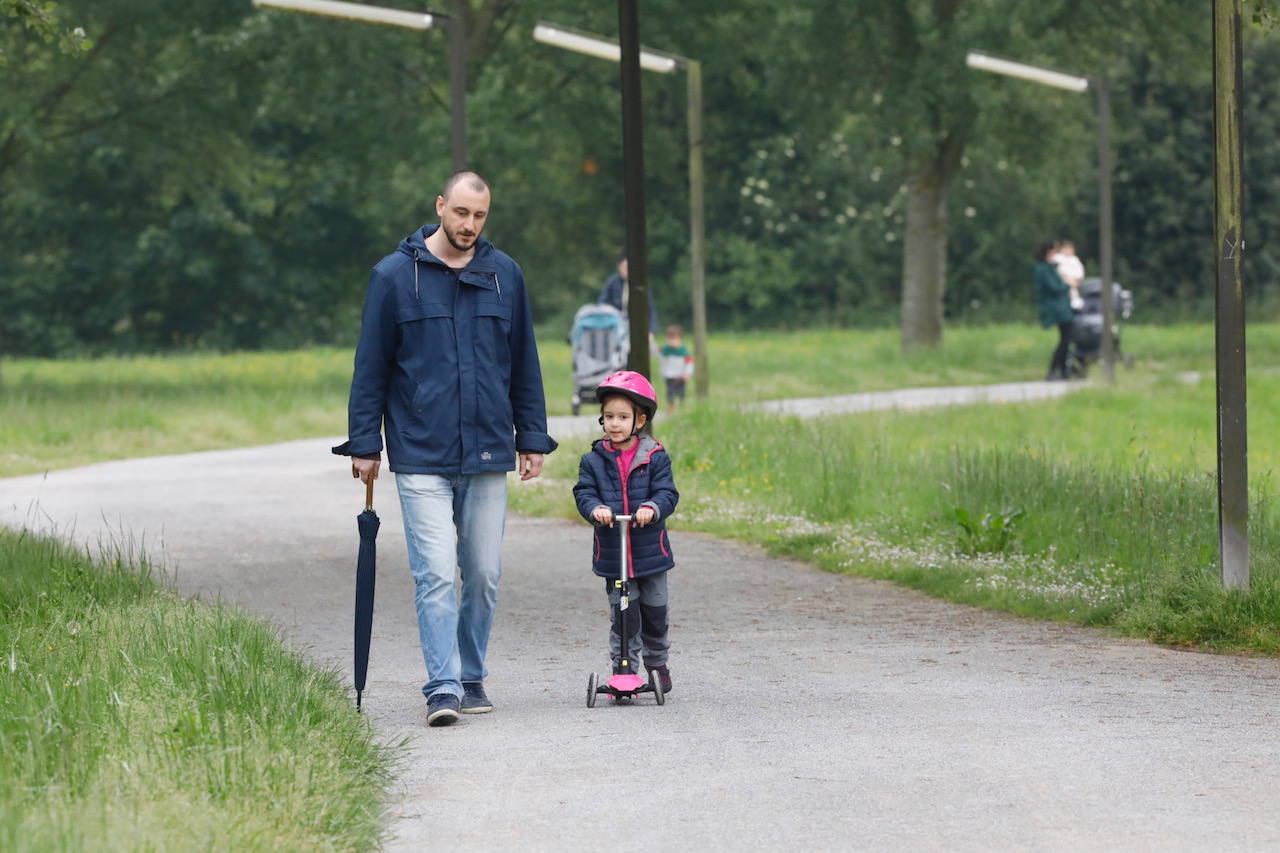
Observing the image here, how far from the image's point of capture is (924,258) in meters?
37.1

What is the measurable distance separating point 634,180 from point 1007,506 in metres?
3.65

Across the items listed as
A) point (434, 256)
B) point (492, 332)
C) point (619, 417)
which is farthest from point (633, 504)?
point (434, 256)

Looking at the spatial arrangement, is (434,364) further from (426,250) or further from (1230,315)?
(1230,315)

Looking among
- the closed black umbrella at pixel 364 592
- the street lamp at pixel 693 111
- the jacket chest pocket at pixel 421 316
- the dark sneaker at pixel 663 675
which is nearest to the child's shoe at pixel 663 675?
the dark sneaker at pixel 663 675

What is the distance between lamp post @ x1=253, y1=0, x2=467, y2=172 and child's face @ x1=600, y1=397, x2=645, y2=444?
10.6m

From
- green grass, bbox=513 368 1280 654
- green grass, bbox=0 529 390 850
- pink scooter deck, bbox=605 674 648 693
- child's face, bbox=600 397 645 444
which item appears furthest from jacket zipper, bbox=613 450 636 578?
green grass, bbox=513 368 1280 654

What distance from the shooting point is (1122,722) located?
7.43 metres

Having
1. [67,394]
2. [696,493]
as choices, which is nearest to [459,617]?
[696,493]

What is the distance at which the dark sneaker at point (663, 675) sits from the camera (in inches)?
317

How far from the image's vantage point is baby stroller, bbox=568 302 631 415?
23859mm

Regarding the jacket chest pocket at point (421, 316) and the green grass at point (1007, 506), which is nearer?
the jacket chest pocket at point (421, 316)

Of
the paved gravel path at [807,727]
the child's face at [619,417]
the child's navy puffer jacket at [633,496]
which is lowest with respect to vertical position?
the paved gravel path at [807,727]

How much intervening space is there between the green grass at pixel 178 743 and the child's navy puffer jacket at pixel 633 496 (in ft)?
3.65

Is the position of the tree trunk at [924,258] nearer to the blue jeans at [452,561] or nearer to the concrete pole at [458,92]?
the concrete pole at [458,92]
